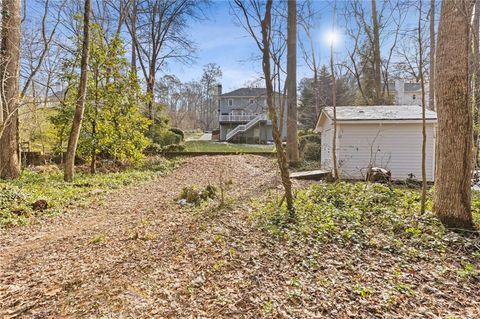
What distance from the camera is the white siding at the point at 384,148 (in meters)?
9.91

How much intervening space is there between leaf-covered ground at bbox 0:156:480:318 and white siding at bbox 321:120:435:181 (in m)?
4.97

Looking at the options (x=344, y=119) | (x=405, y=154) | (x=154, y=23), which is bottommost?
(x=405, y=154)

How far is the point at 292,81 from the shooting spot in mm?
12734

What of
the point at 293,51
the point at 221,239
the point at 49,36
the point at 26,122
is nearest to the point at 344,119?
the point at 293,51

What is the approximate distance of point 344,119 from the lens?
1011 centimetres

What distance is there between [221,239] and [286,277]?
4.23ft

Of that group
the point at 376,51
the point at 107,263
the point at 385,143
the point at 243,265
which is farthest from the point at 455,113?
the point at 376,51

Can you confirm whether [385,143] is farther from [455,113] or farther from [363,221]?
[363,221]

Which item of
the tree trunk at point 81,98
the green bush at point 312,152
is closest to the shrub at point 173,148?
the tree trunk at point 81,98

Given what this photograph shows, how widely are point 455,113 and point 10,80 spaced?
10812mm

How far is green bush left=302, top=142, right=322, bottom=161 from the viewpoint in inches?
598

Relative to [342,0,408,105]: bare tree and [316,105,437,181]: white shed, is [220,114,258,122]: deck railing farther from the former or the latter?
[316,105,437,181]: white shed

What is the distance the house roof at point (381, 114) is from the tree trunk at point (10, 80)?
10.7 m

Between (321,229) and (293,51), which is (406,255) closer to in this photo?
(321,229)
